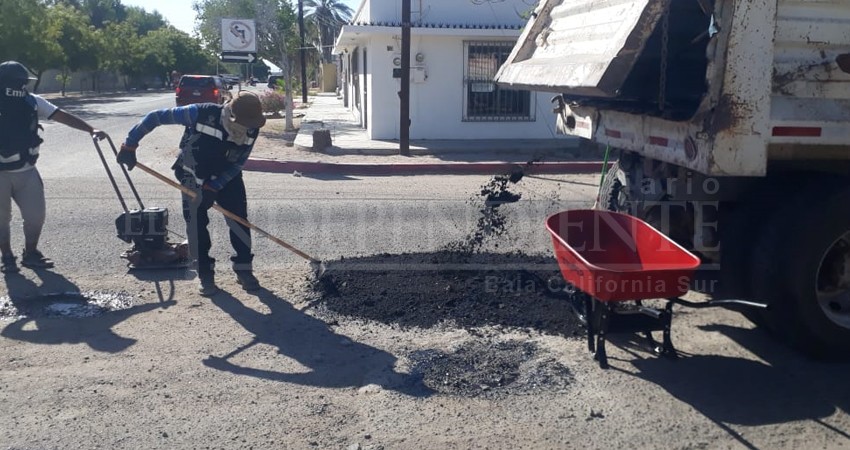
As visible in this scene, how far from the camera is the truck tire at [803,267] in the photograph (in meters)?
4.50

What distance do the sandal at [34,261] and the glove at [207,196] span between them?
5.97ft

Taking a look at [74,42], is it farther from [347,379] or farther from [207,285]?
[347,379]

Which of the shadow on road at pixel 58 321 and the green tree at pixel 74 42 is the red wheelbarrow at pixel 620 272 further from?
the green tree at pixel 74 42

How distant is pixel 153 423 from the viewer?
13.5ft

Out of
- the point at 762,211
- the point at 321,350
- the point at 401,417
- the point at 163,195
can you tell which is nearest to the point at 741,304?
the point at 762,211

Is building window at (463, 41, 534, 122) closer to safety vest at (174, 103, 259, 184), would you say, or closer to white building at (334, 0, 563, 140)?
white building at (334, 0, 563, 140)

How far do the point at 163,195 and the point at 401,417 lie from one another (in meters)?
8.07

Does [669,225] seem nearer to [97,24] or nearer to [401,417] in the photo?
[401,417]

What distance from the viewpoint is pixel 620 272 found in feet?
14.1

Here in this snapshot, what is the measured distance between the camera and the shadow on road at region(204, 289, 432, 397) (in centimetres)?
467

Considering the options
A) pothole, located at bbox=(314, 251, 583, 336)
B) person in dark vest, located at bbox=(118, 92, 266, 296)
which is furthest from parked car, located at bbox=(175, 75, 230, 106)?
pothole, located at bbox=(314, 251, 583, 336)

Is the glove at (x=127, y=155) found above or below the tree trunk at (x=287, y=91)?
below

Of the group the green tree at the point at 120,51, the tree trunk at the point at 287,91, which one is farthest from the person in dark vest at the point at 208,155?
the green tree at the point at 120,51

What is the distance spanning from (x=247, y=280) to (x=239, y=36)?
16.6 metres
